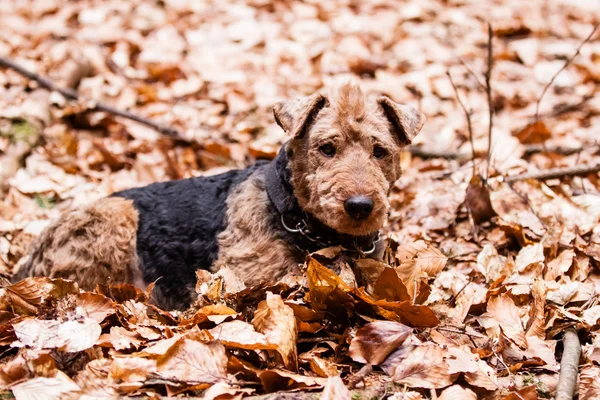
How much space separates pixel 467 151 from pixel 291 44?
3729 millimetres

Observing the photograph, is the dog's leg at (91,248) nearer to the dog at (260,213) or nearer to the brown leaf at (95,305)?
the dog at (260,213)

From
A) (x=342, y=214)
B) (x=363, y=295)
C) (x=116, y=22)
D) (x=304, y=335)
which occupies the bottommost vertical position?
(x=304, y=335)

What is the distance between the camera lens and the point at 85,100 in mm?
7746

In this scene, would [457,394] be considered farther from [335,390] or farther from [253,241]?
[253,241]

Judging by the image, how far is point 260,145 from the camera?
23.8 ft

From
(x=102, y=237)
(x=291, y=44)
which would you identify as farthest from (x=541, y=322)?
(x=291, y=44)

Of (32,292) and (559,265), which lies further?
(559,265)

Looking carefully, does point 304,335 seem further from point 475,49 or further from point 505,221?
point 475,49

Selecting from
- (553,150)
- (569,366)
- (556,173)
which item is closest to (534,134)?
(553,150)

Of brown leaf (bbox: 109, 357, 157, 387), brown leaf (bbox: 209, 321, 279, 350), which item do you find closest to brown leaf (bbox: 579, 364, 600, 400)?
brown leaf (bbox: 209, 321, 279, 350)

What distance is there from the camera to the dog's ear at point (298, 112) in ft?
14.3

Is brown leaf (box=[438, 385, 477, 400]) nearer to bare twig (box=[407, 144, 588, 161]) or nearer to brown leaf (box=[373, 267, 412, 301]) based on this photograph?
brown leaf (box=[373, 267, 412, 301])

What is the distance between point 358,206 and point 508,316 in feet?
3.99

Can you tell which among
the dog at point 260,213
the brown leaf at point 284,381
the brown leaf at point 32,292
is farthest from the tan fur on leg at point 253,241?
the brown leaf at point 284,381
